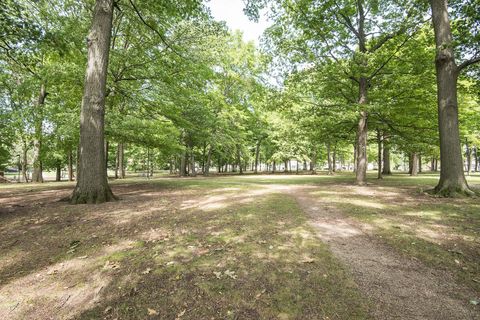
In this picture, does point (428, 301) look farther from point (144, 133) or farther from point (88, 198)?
point (144, 133)

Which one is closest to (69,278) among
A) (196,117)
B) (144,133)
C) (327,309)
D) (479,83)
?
(327,309)

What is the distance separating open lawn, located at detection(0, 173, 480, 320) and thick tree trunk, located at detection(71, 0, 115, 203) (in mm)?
1497

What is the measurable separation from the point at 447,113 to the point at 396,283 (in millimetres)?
9106

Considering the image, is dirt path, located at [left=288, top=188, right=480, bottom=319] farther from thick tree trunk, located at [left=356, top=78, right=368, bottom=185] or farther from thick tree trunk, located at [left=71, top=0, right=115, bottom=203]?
thick tree trunk, located at [left=356, top=78, right=368, bottom=185]

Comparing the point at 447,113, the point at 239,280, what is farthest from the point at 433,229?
the point at 447,113

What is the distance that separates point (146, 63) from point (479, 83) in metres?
15.0

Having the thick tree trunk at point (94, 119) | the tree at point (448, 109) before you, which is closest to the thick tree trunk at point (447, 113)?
the tree at point (448, 109)

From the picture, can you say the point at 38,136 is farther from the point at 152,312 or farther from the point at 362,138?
the point at 362,138

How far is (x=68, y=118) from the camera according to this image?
38.3 ft

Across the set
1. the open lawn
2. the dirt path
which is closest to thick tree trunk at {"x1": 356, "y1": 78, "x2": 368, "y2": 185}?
the open lawn

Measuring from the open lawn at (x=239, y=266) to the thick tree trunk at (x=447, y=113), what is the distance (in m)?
3.33

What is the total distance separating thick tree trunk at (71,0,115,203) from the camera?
297 inches

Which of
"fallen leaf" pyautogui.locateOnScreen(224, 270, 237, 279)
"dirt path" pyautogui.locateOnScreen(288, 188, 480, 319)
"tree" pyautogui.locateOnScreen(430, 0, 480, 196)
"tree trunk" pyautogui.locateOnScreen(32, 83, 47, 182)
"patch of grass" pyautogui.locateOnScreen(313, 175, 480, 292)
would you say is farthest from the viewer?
"tree trunk" pyautogui.locateOnScreen(32, 83, 47, 182)

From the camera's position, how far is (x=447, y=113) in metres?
9.04
